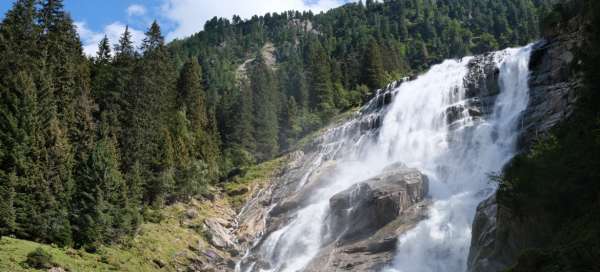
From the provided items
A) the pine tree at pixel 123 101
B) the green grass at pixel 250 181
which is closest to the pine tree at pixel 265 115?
the green grass at pixel 250 181

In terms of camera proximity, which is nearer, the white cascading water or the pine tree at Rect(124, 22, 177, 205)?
the white cascading water

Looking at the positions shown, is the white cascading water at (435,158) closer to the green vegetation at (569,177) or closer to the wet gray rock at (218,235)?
the wet gray rock at (218,235)

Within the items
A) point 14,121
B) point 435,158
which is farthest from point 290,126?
point 14,121

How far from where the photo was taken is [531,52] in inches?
2048

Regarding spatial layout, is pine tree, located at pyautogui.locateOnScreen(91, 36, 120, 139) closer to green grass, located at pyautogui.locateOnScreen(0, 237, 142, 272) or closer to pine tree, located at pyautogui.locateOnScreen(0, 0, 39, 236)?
pine tree, located at pyautogui.locateOnScreen(0, 0, 39, 236)

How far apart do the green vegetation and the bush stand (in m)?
24.5

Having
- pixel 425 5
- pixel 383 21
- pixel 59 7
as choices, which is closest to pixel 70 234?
pixel 59 7

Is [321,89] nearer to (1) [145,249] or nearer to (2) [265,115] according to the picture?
(2) [265,115]

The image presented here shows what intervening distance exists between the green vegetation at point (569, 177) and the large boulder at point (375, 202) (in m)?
16.8

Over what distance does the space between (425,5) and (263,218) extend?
150858 millimetres

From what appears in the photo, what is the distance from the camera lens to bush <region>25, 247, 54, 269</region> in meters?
30.3

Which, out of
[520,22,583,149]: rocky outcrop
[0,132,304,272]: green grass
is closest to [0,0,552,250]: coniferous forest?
[0,132,304,272]: green grass

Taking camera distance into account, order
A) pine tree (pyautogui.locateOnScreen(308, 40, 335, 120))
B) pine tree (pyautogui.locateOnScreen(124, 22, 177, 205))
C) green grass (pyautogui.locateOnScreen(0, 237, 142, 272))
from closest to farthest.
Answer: green grass (pyautogui.locateOnScreen(0, 237, 142, 272)) → pine tree (pyautogui.locateOnScreen(124, 22, 177, 205)) → pine tree (pyautogui.locateOnScreen(308, 40, 335, 120))

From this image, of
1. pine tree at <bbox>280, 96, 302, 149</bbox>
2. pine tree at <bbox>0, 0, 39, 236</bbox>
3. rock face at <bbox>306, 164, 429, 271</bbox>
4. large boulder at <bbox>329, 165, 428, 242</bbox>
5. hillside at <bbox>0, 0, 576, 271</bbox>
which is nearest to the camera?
pine tree at <bbox>0, 0, 39, 236</bbox>
